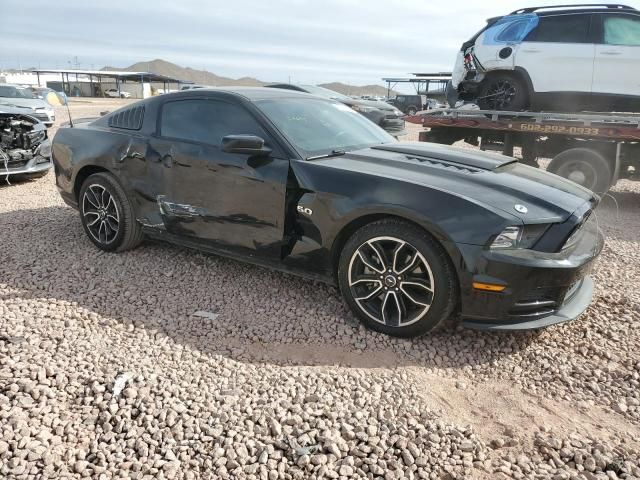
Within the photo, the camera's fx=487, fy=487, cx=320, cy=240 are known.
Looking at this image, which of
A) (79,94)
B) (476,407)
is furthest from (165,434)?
(79,94)

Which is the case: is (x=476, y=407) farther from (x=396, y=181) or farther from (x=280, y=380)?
(x=396, y=181)

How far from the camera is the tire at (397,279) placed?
288cm

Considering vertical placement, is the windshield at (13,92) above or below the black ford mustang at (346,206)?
above

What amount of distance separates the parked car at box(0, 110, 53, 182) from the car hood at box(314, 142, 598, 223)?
6.12 meters

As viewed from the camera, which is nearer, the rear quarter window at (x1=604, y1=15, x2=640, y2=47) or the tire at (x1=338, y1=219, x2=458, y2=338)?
the tire at (x1=338, y1=219, x2=458, y2=338)

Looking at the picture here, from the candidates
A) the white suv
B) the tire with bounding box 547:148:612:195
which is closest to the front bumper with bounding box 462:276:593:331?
the tire with bounding box 547:148:612:195

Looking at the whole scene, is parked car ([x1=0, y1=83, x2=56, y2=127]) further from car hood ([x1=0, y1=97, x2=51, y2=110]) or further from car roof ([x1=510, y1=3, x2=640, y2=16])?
car roof ([x1=510, y1=3, x2=640, y2=16])

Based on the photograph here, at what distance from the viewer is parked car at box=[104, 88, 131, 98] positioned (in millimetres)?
57037

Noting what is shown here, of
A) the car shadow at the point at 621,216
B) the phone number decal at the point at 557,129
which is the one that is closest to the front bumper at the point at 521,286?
the car shadow at the point at 621,216

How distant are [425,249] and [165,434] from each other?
5.57ft

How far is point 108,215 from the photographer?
173 inches

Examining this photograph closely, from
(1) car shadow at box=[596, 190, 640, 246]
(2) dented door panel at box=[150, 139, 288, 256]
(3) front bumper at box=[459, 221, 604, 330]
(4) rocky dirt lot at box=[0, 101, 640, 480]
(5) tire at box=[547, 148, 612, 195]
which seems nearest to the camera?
(4) rocky dirt lot at box=[0, 101, 640, 480]

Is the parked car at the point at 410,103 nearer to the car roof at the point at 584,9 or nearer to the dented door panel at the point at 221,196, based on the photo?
the car roof at the point at 584,9

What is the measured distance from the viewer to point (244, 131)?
12.0 feet
